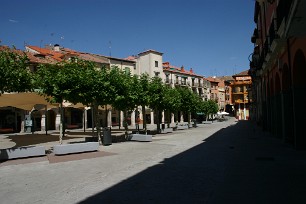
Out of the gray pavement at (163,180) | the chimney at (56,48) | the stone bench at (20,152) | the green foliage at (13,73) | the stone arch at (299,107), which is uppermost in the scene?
the chimney at (56,48)

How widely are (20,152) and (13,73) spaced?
11.9 feet

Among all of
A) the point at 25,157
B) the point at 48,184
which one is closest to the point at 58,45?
the point at 25,157

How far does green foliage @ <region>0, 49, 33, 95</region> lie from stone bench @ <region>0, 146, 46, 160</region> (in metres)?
2.66

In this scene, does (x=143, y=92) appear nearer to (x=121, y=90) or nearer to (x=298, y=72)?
(x=121, y=90)

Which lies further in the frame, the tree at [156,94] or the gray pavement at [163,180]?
the tree at [156,94]

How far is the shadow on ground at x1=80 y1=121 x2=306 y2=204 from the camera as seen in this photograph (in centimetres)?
618

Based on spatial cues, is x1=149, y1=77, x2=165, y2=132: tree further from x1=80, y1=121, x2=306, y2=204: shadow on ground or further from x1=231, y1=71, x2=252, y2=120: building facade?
x1=231, y1=71, x2=252, y2=120: building facade

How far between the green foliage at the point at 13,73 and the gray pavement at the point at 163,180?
3.18 meters

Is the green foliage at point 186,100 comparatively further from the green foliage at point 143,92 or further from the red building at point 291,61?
the red building at point 291,61

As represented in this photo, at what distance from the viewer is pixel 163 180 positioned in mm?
8031

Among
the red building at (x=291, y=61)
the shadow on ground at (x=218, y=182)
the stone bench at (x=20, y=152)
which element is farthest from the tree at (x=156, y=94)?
the shadow on ground at (x=218, y=182)

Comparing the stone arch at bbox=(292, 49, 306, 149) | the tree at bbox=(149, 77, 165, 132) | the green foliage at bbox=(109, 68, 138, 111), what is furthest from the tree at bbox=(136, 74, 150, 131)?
the stone arch at bbox=(292, 49, 306, 149)

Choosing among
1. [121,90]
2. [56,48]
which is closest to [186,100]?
[121,90]

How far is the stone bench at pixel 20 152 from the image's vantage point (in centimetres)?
1262
